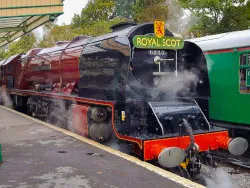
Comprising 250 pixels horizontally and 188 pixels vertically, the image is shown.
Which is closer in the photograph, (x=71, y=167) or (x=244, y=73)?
(x=71, y=167)

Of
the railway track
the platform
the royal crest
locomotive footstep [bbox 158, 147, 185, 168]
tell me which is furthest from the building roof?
the railway track

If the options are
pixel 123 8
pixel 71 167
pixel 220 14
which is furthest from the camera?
pixel 123 8

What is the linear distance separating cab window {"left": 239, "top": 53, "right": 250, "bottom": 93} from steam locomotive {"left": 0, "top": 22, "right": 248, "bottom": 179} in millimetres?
1029

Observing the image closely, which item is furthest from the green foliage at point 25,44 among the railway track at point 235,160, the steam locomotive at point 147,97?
the railway track at point 235,160

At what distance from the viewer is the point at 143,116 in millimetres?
6625

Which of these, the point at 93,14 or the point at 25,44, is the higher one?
the point at 93,14

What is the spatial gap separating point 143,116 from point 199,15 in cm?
1532

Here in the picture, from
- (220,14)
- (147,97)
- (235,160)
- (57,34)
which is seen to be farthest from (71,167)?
(57,34)

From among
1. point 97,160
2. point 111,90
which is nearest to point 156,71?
point 111,90

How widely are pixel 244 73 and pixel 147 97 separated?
8.43 ft

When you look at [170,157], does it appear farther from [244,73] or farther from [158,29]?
[244,73]

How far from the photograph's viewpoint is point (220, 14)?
2025 cm

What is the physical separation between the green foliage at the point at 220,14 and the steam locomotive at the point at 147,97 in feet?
41.8

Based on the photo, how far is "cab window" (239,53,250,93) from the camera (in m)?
7.78
